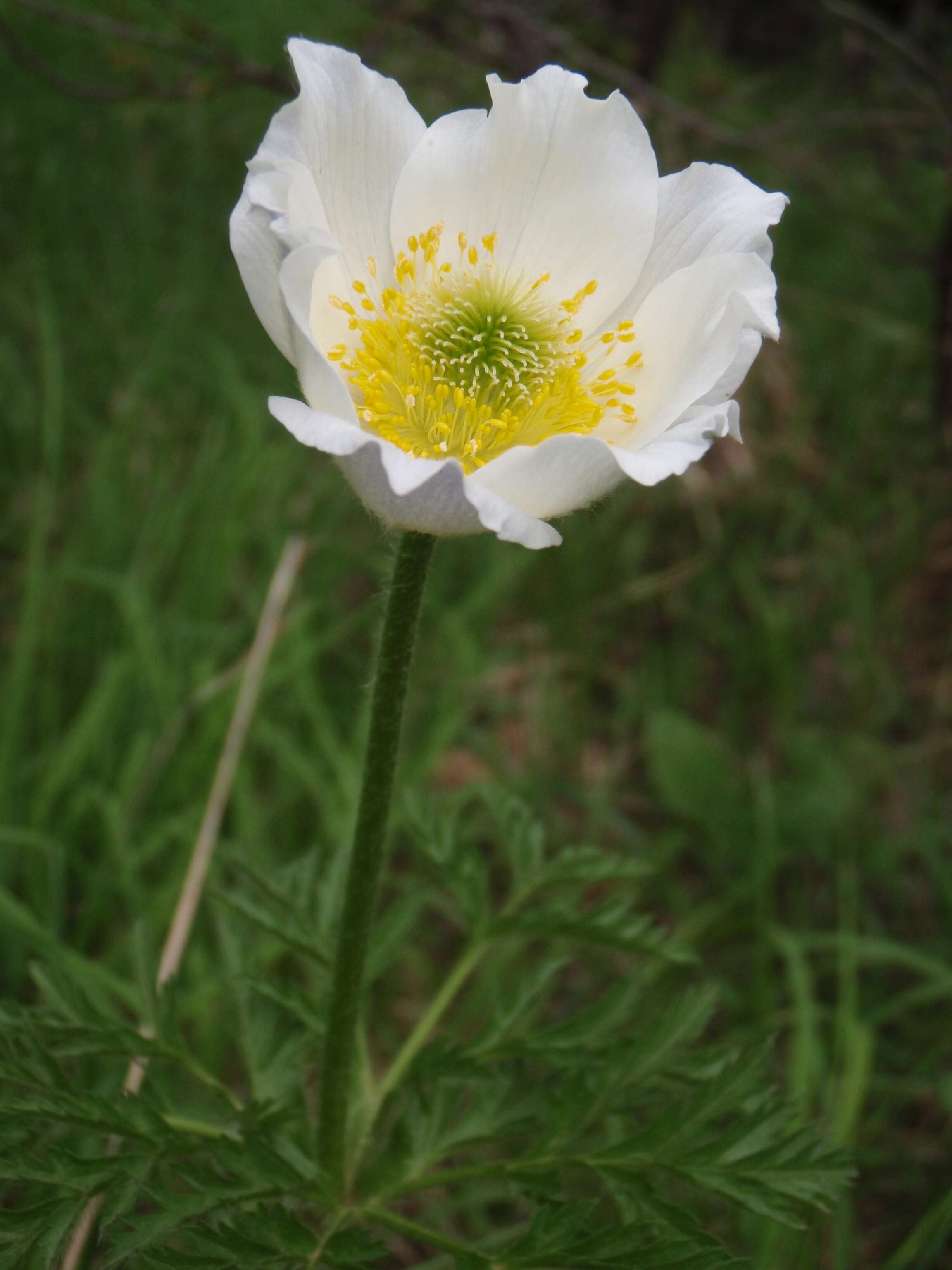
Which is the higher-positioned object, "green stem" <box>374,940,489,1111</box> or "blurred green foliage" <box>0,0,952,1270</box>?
"blurred green foliage" <box>0,0,952,1270</box>

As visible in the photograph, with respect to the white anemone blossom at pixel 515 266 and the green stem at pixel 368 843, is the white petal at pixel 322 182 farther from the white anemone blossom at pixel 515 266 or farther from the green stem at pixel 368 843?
the green stem at pixel 368 843

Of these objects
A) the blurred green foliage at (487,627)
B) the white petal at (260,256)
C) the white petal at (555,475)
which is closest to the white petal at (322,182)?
the white petal at (260,256)

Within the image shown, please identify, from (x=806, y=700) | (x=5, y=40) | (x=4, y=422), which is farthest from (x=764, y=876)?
(x=5, y=40)

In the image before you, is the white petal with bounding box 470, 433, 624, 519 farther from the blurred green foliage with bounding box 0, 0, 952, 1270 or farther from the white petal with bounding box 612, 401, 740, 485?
the blurred green foliage with bounding box 0, 0, 952, 1270

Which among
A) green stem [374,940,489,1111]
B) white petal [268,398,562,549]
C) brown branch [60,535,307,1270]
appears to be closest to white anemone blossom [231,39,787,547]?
white petal [268,398,562,549]

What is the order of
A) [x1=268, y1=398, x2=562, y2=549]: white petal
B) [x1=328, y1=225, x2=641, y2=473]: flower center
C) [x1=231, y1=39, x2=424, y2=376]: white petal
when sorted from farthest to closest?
[x1=328, y1=225, x2=641, y2=473]: flower center, [x1=231, y1=39, x2=424, y2=376]: white petal, [x1=268, y1=398, x2=562, y2=549]: white petal

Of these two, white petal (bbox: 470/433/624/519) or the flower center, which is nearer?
white petal (bbox: 470/433/624/519)

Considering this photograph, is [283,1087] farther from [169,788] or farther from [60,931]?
[169,788]
